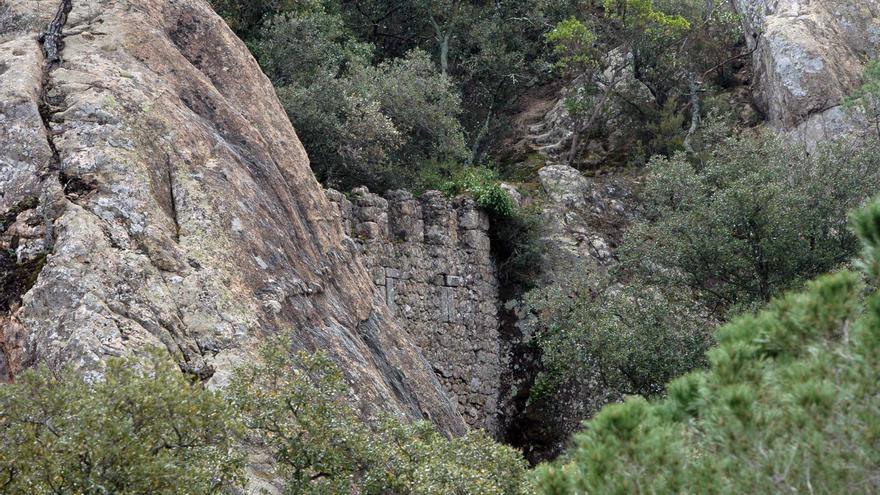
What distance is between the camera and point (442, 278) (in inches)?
851

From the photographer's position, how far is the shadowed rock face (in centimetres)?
996

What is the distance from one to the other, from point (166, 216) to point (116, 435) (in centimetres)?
398

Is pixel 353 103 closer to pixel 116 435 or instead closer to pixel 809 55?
pixel 809 55

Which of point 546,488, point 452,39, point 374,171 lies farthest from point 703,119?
point 546,488

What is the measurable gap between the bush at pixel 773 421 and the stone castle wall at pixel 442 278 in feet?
44.6

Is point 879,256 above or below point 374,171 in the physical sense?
above

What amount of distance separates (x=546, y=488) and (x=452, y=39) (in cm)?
2419

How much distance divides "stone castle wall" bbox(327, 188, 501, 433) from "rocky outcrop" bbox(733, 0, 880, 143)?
8.84 metres

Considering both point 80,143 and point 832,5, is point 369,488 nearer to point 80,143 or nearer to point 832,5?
point 80,143

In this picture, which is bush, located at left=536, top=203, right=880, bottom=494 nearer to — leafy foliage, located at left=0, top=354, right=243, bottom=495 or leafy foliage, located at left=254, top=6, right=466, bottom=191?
leafy foliage, located at left=0, top=354, right=243, bottom=495

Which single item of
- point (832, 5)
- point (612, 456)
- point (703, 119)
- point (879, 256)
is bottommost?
point (703, 119)

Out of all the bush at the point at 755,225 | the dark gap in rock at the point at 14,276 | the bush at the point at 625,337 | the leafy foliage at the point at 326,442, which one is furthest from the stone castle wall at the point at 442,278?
the leafy foliage at the point at 326,442

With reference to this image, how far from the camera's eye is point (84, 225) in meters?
10.4

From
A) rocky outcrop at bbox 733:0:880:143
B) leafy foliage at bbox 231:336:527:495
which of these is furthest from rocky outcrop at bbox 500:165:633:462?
leafy foliage at bbox 231:336:527:495
